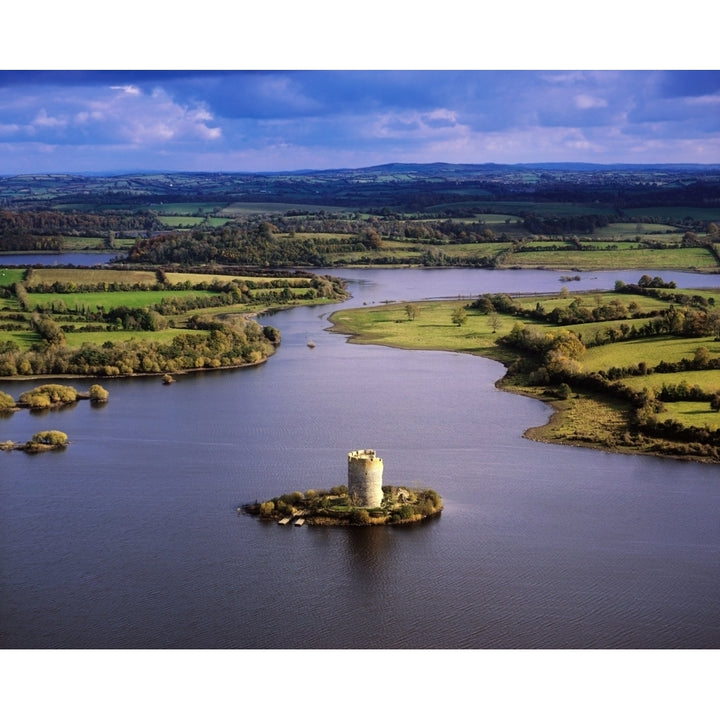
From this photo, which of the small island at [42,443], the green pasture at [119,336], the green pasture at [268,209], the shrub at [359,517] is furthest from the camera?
the green pasture at [268,209]

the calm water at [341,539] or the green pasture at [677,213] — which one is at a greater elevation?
the green pasture at [677,213]

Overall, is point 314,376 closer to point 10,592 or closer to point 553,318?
point 553,318

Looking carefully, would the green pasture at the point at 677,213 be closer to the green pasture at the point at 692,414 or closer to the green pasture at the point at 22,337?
the green pasture at the point at 22,337

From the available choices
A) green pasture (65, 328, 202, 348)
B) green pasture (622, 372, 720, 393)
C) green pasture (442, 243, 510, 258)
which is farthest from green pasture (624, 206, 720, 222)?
green pasture (622, 372, 720, 393)

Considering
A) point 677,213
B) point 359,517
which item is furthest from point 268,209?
point 359,517

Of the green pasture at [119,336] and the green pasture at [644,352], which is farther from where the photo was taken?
the green pasture at [119,336]

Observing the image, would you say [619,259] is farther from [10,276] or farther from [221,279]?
[10,276]

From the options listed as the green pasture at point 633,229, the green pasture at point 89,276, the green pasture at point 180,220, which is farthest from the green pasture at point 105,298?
the green pasture at point 180,220
